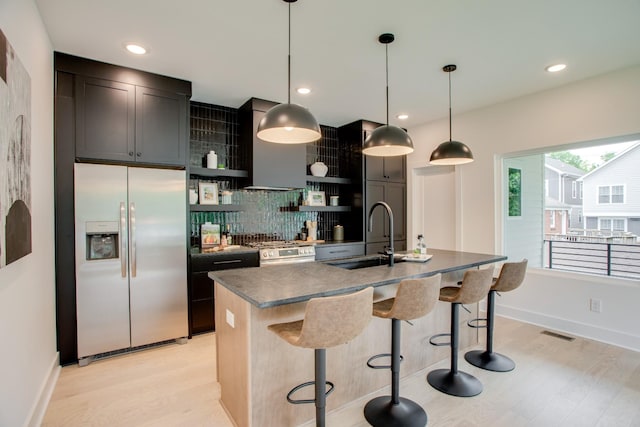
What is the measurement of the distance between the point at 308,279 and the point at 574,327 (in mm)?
3275

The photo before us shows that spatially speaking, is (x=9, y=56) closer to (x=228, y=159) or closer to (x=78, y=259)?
(x=78, y=259)

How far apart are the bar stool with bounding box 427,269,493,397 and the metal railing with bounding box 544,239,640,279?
2.01m

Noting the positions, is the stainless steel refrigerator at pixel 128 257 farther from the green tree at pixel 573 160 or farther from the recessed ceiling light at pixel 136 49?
the green tree at pixel 573 160

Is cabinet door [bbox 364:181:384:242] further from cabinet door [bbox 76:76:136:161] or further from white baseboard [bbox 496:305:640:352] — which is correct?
cabinet door [bbox 76:76:136:161]

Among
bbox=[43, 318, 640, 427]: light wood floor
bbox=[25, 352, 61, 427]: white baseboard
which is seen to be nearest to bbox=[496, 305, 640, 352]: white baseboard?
bbox=[43, 318, 640, 427]: light wood floor

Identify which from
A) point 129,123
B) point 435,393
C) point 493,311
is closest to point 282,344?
point 435,393

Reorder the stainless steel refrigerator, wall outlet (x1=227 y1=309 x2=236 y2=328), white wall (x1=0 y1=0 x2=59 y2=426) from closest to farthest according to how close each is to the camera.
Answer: white wall (x1=0 y1=0 x2=59 y2=426) < wall outlet (x1=227 y1=309 x2=236 y2=328) < the stainless steel refrigerator

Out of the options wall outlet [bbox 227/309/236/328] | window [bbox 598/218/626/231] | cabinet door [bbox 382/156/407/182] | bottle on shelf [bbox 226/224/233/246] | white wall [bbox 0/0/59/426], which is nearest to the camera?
white wall [bbox 0/0/59/426]

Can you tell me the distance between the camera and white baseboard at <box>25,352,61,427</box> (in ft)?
6.51

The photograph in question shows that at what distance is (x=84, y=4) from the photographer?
2.15 m

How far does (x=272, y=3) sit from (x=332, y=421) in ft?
9.09

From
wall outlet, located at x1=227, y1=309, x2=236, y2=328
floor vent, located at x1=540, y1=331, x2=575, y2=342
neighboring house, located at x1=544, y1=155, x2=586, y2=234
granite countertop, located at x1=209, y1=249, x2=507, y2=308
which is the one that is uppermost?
neighboring house, located at x1=544, y1=155, x2=586, y2=234

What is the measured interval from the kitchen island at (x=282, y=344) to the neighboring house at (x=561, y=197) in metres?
2.13

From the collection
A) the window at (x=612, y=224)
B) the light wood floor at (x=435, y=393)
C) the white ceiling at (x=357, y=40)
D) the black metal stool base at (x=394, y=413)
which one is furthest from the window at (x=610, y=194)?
the black metal stool base at (x=394, y=413)
